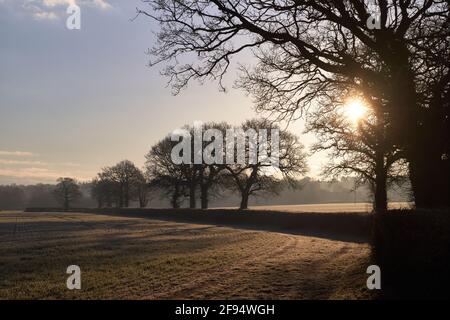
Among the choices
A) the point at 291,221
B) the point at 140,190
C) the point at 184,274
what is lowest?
the point at 291,221

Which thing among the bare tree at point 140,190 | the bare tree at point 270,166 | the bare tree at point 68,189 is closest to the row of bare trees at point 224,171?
the bare tree at point 270,166

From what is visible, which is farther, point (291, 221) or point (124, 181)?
point (124, 181)

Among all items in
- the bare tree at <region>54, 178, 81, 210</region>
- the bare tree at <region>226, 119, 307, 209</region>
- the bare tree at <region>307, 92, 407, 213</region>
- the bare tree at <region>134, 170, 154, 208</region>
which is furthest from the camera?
the bare tree at <region>54, 178, 81, 210</region>

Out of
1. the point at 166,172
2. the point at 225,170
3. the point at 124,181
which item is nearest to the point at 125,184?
the point at 124,181

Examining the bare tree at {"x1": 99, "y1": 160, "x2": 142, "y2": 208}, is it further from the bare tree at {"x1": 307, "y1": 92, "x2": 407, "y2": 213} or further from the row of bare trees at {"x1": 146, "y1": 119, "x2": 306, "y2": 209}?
the bare tree at {"x1": 307, "y1": 92, "x2": 407, "y2": 213}

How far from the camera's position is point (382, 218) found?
12086 mm

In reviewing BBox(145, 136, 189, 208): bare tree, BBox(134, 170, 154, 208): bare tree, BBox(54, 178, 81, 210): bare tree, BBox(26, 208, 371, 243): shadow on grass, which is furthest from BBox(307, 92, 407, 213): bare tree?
BBox(54, 178, 81, 210): bare tree

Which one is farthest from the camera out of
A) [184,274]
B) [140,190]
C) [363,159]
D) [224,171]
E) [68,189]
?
[68,189]

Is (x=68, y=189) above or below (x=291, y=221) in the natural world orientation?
above

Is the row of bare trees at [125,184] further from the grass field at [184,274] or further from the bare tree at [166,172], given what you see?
the grass field at [184,274]

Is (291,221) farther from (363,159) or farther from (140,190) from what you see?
(140,190)
